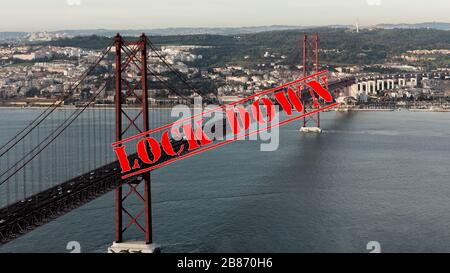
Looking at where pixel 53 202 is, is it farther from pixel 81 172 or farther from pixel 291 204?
pixel 81 172

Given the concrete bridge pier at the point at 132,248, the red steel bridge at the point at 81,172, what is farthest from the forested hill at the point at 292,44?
the concrete bridge pier at the point at 132,248

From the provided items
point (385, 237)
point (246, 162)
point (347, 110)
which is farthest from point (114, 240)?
point (347, 110)

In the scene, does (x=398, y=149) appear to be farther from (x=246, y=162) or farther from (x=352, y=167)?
(x=246, y=162)

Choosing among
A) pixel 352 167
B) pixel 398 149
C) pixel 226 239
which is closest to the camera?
pixel 226 239

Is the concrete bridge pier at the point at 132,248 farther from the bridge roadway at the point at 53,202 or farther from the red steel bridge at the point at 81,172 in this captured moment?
the bridge roadway at the point at 53,202

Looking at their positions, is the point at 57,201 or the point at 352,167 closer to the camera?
the point at 57,201

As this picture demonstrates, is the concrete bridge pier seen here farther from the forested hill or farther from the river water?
the forested hill
